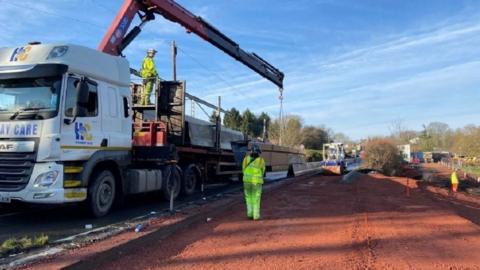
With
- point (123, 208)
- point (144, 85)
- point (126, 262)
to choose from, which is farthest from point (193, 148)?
point (126, 262)

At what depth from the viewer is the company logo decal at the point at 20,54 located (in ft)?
30.5

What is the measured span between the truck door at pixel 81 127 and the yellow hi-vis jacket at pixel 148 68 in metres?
4.00

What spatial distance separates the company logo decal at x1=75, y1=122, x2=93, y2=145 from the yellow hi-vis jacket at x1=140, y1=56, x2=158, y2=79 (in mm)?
4555

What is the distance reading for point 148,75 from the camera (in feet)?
45.6

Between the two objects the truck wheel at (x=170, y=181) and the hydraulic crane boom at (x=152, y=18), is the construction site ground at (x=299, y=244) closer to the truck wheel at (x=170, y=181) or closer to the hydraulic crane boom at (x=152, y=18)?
the truck wheel at (x=170, y=181)

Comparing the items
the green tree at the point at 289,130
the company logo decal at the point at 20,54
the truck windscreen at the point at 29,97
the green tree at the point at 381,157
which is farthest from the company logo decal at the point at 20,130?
the green tree at the point at 289,130

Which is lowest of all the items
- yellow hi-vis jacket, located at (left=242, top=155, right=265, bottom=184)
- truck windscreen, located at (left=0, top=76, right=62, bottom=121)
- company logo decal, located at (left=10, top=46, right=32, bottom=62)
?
yellow hi-vis jacket, located at (left=242, top=155, right=265, bottom=184)

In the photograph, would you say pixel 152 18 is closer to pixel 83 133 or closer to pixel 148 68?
pixel 148 68

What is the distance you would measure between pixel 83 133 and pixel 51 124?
0.84 m

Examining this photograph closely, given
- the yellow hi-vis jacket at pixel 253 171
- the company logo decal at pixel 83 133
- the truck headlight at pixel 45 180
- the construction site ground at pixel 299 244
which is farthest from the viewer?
the yellow hi-vis jacket at pixel 253 171

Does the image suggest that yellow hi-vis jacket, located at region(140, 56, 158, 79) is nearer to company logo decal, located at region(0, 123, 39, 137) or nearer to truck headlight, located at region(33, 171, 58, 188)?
company logo decal, located at region(0, 123, 39, 137)

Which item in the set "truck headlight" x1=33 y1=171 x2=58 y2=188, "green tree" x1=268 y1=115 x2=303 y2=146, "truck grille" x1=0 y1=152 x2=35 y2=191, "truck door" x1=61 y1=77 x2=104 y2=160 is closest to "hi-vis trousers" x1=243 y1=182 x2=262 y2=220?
"truck door" x1=61 y1=77 x2=104 y2=160

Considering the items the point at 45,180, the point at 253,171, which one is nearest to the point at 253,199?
the point at 253,171

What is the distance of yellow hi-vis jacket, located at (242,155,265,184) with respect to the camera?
10.2m
